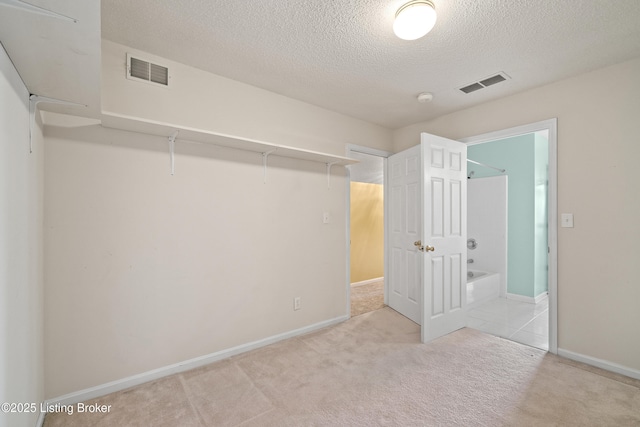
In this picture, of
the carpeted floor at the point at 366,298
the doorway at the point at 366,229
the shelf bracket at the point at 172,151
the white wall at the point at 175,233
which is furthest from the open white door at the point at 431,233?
the shelf bracket at the point at 172,151

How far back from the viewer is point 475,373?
2.14 m

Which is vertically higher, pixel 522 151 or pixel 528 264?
pixel 522 151

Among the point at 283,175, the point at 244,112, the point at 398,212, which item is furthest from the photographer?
the point at 398,212

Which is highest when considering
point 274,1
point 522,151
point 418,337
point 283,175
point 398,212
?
point 274,1

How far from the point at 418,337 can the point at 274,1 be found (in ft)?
9.87

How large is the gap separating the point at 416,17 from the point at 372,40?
43 centimetres

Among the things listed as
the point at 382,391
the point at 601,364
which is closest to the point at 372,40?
the point at 382,391

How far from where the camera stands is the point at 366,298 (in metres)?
4.22

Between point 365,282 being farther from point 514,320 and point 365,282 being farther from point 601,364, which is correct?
point 601,364

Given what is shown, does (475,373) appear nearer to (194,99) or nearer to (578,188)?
(578,188)

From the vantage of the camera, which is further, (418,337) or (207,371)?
(418,337)

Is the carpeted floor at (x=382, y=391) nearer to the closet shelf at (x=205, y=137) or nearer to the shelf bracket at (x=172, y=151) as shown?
the shelf bracket at (x=172, y=151)

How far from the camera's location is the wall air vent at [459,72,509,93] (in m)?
2.41

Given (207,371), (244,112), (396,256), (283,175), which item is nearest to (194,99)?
(244,112)
